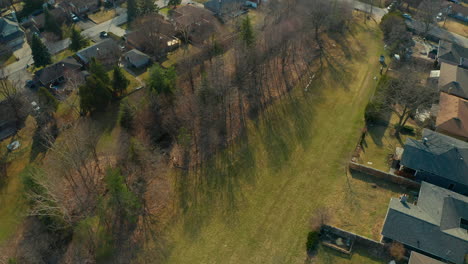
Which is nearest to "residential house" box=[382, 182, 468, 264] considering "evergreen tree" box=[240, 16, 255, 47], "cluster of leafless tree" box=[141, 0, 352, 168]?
"cluster of leafless tree" box=[141, 0, 352, 168]

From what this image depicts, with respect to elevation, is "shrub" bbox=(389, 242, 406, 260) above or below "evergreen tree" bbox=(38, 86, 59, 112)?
above

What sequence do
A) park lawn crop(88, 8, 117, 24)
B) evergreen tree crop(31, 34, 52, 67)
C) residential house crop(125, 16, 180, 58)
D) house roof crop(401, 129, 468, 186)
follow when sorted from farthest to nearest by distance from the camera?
1. park lawn crop(88, 8, 117, 24)
2. residential house crop(125, 16, 180, 58)
3. evergreen tree crop(31, 34, 52, 67)
4. house roof crop(401, 129, 468, 186)

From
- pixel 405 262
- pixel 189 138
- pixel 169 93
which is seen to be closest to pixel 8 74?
pixel 169 93

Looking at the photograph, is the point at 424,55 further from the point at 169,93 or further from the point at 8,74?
the point at 8,74

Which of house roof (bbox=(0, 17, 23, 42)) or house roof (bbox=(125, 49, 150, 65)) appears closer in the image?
house roof (bbox=(125, 49, 150, 65))

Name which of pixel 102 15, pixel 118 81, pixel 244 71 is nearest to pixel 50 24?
pixel 102 15

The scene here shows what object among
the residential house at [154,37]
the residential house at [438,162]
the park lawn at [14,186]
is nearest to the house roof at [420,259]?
the residential house at [438,162]

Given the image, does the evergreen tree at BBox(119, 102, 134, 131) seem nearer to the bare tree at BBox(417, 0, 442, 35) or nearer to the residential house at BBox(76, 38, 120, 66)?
the residential house at BBox(76, 38, 120, 66)

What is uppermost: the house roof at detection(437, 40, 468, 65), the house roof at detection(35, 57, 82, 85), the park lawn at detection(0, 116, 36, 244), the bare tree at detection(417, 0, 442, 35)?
the bare tree at detection(417, 0, 442, 35)

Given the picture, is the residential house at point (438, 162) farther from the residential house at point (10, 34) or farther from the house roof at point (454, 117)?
the residential house at point (10, 34)
